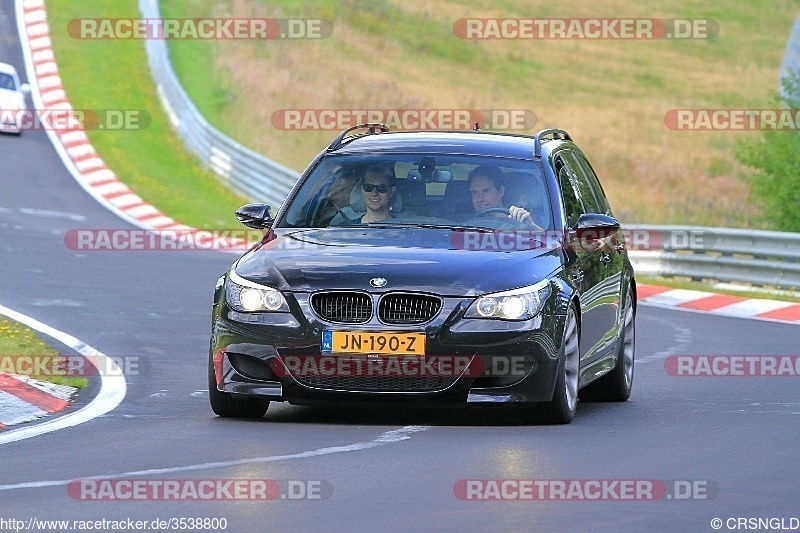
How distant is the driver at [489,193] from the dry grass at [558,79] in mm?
26971

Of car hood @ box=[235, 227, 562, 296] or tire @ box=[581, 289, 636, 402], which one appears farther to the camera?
tire @ box=[581, 289, 636, 402]

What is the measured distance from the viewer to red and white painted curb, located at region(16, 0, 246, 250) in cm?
2841

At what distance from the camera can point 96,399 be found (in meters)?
11.5

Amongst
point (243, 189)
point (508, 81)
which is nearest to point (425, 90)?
point (508, 81)

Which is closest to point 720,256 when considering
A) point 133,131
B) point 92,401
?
point 92,401

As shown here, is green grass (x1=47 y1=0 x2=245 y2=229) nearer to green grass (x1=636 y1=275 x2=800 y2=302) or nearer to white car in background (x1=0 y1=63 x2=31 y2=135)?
white car in background (x1=0 y1=63 x2=31 y2=135)

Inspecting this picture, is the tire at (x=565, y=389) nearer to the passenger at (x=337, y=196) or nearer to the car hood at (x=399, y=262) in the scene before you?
the car hood at (x=399, y=262)

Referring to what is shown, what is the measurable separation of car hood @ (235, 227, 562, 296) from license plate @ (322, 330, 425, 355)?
0.84 ft

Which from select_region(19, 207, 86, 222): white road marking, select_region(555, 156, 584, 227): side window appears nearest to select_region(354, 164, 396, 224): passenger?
select_region(555, 156, 584, 227): side window

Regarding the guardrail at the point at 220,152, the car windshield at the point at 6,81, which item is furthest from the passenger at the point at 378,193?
the car windshield at the point at 6,81

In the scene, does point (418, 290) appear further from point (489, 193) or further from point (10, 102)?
point (10, 102)

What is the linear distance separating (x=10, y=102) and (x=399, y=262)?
27819 millimetres

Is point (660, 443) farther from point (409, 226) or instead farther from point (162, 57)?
point (162, 57)

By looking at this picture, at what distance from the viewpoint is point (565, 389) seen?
10320mm
